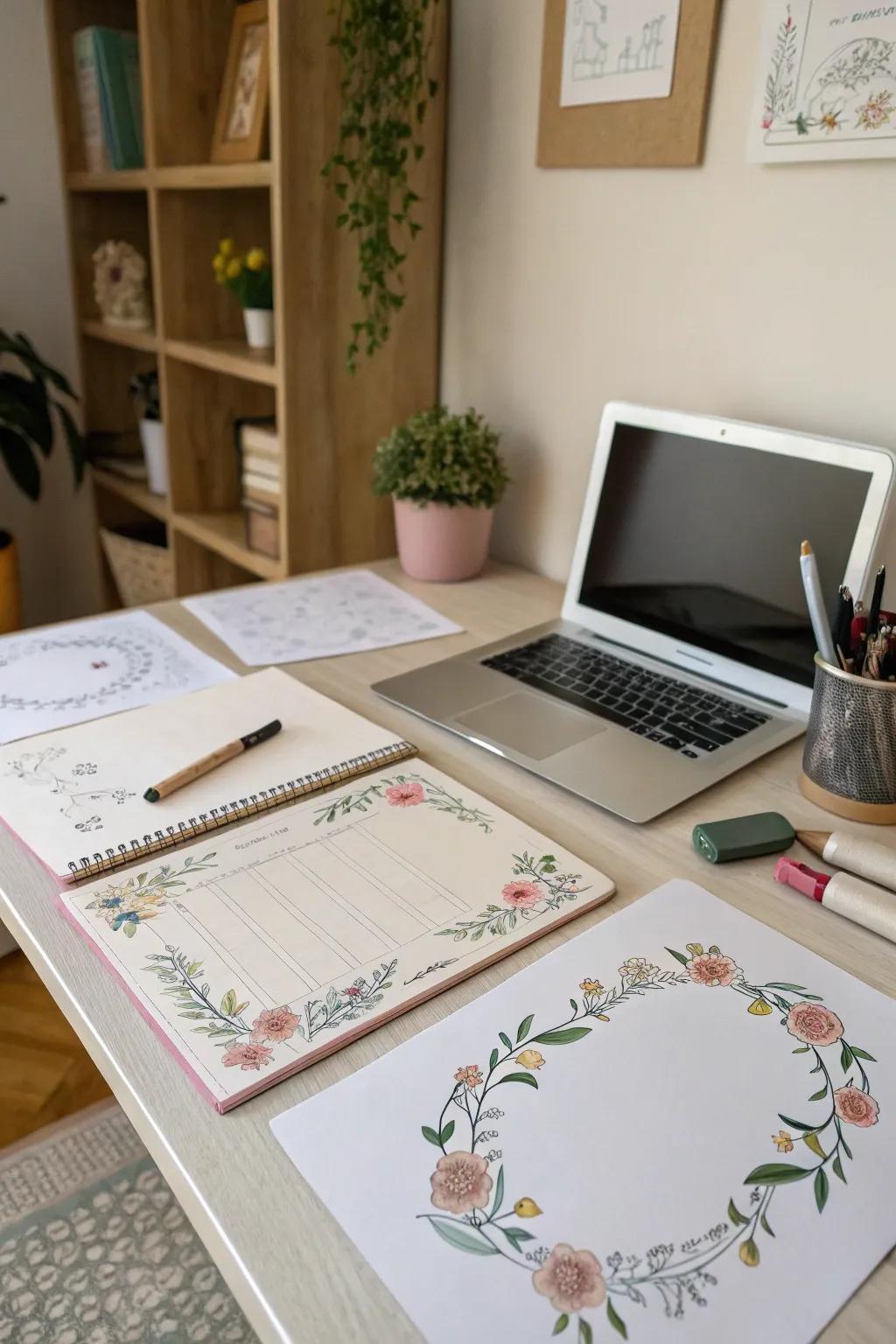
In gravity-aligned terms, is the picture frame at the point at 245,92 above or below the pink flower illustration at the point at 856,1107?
above

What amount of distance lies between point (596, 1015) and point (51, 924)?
14.6 inches

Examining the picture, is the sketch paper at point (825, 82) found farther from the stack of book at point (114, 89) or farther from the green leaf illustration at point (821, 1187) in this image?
the stack of book at point (114, 89)

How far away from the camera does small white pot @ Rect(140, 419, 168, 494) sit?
1768 mm

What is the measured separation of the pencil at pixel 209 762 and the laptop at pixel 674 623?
152 millimetres

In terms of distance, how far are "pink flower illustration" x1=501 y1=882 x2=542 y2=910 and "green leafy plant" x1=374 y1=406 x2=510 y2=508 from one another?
0.67 meters

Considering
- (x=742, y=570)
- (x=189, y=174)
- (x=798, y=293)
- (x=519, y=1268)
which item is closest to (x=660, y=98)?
(x=798, y=293)

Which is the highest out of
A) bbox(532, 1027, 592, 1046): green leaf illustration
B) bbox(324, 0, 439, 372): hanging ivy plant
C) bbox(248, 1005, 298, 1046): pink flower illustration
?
bbox(324, 0, 439, 372): hanging ivy plant

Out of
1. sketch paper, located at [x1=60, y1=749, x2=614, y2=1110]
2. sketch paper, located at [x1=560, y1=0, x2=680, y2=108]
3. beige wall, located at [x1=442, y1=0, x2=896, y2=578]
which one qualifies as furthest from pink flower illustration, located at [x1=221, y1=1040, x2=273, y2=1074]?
sketch paper, located at [x1=560, y1=0, x2=680, y2=108]

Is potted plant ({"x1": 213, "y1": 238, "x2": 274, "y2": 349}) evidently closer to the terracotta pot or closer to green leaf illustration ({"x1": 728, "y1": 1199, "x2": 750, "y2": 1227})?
the terracotta pot

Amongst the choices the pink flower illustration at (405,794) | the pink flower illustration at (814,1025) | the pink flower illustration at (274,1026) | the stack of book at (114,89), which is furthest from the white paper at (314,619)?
the stack of book at (114,89)

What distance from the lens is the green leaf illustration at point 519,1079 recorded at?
54 cm

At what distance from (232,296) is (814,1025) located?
4.90ft

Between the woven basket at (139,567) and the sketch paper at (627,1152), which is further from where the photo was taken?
the woven basket at (139,567)

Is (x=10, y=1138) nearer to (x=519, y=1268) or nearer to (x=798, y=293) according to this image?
(x=519, y=1268)
